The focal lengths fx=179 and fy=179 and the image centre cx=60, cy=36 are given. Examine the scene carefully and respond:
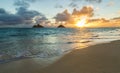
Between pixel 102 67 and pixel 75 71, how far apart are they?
4.07ft

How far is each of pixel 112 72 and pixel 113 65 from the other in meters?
1.13

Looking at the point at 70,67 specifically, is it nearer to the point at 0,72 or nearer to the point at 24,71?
the point at 24,71

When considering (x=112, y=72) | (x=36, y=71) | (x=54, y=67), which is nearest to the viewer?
(x=112, y=72)

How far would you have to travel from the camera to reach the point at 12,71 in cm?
761

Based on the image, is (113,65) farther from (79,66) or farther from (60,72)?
(60,72)

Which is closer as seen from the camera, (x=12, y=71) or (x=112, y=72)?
(x=112, y=72)

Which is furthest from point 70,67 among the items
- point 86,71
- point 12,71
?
point 12,71

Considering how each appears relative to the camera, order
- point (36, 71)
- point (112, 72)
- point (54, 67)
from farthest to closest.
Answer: point (54, 67), point (36, 71), point (112, 72)

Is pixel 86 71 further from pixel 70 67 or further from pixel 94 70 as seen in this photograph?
pixel 70 67

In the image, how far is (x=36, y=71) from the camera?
7477 millimetres

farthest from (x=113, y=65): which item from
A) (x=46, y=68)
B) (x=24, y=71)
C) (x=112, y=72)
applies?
(x=24, y=71)

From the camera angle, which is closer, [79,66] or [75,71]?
[75,71]

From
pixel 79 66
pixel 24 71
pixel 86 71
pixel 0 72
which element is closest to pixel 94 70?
pixel 86 71

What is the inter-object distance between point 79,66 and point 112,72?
1.59 metres
